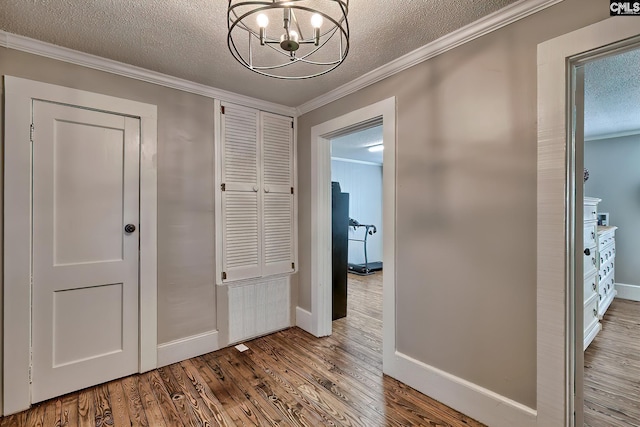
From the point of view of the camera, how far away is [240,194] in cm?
277

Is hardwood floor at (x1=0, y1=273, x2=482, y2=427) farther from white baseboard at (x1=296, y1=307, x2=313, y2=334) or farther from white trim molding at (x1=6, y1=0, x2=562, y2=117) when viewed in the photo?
white trim molding at (x1=6, y1=0, x2=562, y2=117)

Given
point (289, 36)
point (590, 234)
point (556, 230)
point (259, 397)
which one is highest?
point (289, 36)

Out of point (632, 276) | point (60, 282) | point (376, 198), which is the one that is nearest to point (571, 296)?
point (60, 282)

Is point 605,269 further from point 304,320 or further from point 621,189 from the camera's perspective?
point 304,320

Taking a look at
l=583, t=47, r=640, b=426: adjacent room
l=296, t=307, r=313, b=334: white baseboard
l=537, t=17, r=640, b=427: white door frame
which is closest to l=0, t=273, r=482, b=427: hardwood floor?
l=296, t=307, r=313, b=334: white baseboard

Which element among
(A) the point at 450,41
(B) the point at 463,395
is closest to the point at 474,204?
(A) the point at 450,41

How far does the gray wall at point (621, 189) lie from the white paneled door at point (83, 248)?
597 cm

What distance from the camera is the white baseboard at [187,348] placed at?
238 centimetres

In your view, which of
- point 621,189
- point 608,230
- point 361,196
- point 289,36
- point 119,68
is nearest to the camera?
point 289,36

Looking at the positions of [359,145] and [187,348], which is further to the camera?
[359,145]

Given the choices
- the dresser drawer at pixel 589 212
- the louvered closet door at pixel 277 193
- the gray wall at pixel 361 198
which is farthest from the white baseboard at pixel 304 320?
the gray wall at pixel 361 198

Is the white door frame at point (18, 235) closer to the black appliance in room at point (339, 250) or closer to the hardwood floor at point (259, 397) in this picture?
the hardwood floor at point (259, 397)

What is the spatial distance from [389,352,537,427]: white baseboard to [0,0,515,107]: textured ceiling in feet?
7.01

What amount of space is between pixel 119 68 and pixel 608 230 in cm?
509
